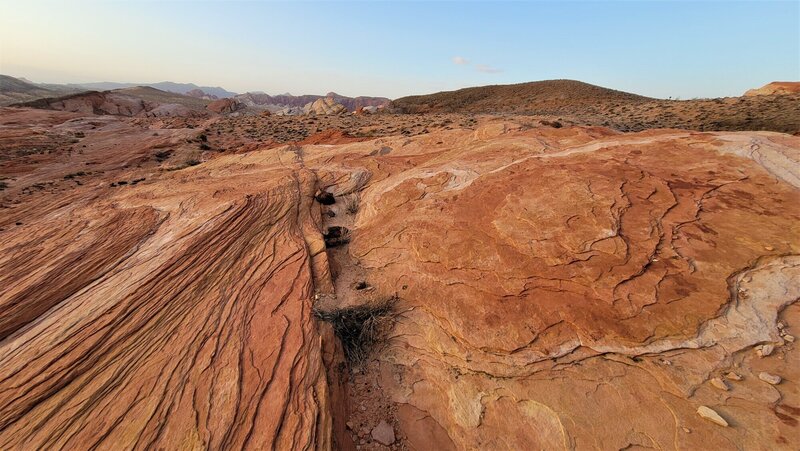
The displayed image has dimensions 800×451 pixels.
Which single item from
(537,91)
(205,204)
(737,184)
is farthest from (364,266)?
(537,91)

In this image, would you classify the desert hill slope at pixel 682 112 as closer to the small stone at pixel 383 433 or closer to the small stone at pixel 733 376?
the small stone at pixel 733 376

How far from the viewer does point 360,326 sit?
17.3 feet

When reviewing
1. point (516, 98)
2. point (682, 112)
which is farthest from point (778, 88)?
point (516, 98)

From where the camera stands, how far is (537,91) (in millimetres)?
54625

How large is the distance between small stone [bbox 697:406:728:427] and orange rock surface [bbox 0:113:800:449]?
53 millimetres

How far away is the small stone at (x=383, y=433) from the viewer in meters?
3.95

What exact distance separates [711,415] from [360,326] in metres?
4.26

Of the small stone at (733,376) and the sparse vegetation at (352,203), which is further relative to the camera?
A: the sparse vegetation at (352,203)

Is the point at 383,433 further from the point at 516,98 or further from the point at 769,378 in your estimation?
the point at 516,98

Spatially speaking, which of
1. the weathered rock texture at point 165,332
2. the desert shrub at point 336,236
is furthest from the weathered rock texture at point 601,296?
the weathered rock texture at point 165,332

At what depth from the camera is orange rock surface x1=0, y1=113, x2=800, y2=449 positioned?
11.9 ft

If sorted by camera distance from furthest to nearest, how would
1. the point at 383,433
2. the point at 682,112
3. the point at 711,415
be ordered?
1. the point at 682,112
2. the point at 383,433
3. the point at 711,415

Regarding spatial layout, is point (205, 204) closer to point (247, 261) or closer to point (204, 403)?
point (247, 261)

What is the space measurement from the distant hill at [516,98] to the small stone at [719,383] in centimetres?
4474
